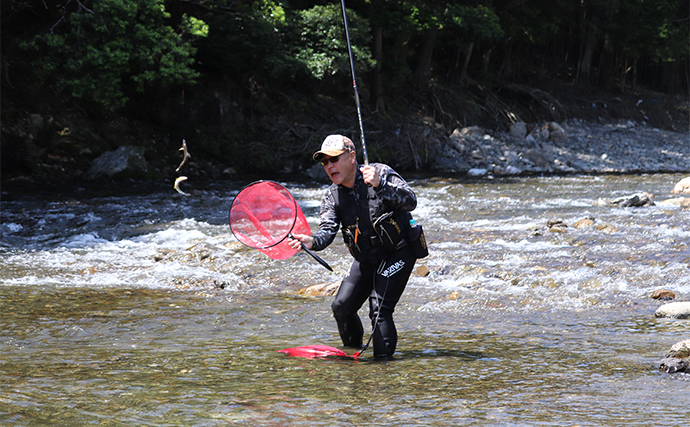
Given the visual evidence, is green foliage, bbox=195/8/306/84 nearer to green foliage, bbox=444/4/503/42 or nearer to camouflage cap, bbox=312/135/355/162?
green foliage, bbox=444/4/503/42


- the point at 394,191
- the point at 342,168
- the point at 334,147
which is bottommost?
the point at 394,191

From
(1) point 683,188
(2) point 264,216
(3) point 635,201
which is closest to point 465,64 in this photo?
(1) point 683,188

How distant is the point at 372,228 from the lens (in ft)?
15.2

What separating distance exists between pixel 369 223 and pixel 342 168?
42 centimetres

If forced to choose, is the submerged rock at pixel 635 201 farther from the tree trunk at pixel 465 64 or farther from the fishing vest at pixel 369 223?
the tree trunk at pixel 465 64

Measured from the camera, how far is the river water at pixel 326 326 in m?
3.59

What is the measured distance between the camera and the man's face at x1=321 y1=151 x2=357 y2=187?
15.0ft

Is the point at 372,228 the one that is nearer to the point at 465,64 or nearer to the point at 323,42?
the point at 323,42

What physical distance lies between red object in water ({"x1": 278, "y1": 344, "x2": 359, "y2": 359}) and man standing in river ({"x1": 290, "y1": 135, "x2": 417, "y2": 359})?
291 mm

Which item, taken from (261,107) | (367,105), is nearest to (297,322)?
(261,107)

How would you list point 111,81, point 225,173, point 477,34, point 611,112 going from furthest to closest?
point 611,112 < point 477,34 < point 225,173 < point 111,81

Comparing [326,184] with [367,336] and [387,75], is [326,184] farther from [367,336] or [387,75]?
[367,336]

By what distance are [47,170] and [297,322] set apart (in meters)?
14.0

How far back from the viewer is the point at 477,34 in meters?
25.5
